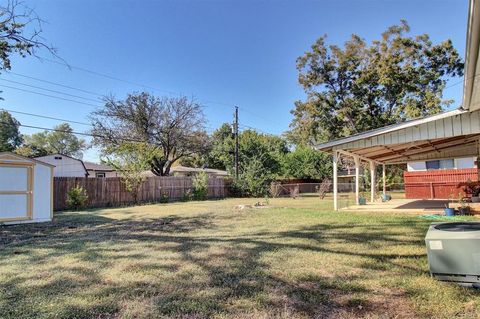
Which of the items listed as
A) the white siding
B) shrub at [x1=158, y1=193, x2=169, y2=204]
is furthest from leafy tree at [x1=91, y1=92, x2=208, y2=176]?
the white siding

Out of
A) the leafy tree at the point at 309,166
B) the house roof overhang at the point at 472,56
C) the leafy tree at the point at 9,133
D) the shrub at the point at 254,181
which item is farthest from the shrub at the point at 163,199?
the leafy tree at the point at 9,133

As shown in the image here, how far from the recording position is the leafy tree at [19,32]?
A: 796cm

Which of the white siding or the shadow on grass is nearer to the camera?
the shadow on grass

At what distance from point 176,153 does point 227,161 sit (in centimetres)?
551

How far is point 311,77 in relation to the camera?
24578 mm

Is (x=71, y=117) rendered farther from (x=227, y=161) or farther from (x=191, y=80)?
(x=227, y=161)

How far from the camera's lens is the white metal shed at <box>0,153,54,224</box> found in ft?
31.8

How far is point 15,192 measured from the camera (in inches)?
388

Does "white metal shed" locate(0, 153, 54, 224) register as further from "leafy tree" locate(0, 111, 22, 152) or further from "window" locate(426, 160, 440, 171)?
"leafy tree" locate(0, 111, 22, 152)

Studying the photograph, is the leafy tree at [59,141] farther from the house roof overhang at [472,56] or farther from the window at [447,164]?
the house roof overhang at [472,56]

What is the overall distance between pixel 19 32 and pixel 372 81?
70.4 ft

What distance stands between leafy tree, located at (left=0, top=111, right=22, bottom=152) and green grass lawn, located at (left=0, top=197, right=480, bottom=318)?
4244 cm

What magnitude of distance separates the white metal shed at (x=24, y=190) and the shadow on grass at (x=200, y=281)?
2.94 m

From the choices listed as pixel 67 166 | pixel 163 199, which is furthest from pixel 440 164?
pixel 67 166
